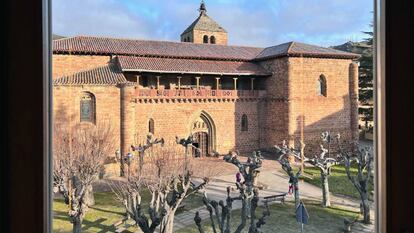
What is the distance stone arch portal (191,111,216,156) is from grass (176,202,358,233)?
567 cm

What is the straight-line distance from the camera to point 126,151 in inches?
352

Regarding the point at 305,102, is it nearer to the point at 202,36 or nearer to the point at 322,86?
the point at 322,86

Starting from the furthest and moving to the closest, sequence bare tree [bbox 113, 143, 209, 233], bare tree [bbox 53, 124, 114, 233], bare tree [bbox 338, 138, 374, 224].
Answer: bare tree [bbox 113, 143, 209, 233] → bare tree [bbox 53, 124, 114, 233] → bare tree [bbox 338, 138, 374, 224]

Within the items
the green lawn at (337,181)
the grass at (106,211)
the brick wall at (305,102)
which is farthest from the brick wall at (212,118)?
the green lawn at (337,181)

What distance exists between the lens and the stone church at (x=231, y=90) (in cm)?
1041

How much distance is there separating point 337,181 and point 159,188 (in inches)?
168

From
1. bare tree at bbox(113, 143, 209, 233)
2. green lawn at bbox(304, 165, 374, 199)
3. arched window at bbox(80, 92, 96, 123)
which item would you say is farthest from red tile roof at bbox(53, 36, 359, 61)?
bare tree at bbox(113, 143, 209, 233)

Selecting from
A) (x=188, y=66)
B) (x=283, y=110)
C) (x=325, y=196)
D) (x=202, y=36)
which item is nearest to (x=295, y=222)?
(x=325, y=196)

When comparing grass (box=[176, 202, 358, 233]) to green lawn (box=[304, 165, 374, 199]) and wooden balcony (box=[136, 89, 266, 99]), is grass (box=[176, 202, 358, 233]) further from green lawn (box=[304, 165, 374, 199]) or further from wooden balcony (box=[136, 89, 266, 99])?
wooden balcony (box=[136, 89, 266, 99])

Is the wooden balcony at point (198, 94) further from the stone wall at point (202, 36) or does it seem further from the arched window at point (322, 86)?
the stone wall at point (202, 36)

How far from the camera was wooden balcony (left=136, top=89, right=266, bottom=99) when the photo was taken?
10.4 meters

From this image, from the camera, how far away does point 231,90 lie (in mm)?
11844
